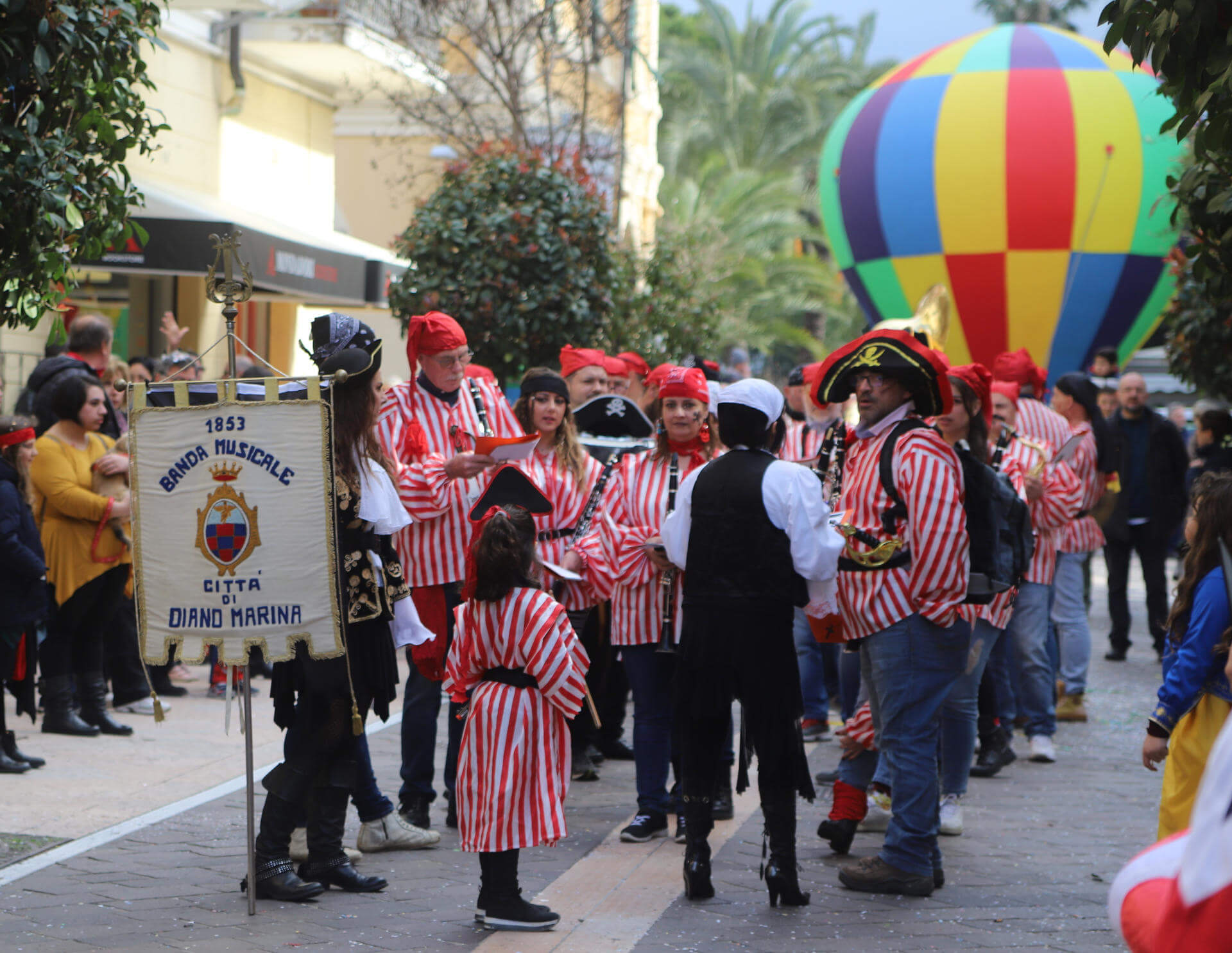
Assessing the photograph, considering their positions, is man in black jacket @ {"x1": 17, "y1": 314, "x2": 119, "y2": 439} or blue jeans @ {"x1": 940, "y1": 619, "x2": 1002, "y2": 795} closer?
blue jeans @ {"x1": 940, "y1": 619, "x2": 1002, "y2": 795}

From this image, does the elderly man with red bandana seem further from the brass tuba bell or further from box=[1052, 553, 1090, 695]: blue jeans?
the brass tuba bell

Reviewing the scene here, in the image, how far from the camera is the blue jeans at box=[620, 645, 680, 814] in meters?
6.41

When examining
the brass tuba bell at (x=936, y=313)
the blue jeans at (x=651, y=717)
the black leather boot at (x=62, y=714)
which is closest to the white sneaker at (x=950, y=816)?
the blue jeans at (x=651, y=717)

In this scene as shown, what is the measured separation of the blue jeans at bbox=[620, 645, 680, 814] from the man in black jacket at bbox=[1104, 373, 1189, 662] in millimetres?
7380

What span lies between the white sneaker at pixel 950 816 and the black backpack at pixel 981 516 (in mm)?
1316

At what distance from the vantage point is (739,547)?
541 centimetres

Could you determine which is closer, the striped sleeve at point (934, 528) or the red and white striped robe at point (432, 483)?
the striped sleeve at point (934, 528)

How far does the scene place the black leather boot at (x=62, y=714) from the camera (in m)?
8.42

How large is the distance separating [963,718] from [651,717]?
51.0 inches

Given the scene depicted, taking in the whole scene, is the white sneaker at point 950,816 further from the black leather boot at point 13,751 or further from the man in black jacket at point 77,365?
the man in black jacket at point 77,365

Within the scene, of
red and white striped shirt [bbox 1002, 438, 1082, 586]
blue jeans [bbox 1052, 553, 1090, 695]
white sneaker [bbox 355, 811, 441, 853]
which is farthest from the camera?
blue jeans [bbox 1052, 553, 1090, 695]

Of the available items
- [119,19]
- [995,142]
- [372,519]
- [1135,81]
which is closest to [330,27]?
[995,142]

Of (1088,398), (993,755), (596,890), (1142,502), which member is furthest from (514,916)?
(1142,502)

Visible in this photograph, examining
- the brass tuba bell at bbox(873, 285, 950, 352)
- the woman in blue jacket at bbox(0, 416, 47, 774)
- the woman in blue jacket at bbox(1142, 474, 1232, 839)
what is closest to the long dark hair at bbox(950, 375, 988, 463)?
the woman in blue jacket at bbox(1142, 474, 1232, 839)
